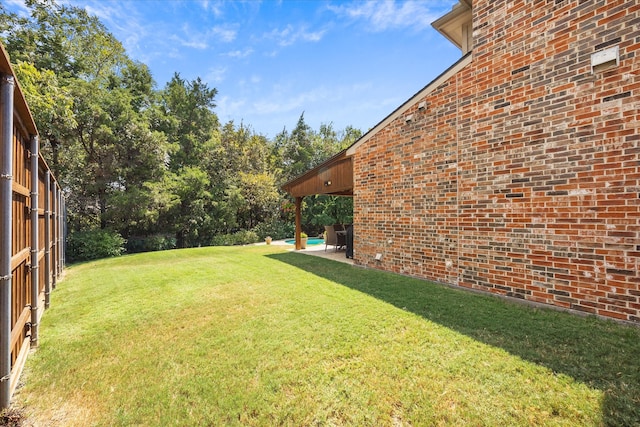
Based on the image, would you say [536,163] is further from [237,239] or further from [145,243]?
[145,243]

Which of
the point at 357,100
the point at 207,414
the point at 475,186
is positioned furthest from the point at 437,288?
the point at 357,100

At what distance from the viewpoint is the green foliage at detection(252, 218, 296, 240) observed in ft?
61.5

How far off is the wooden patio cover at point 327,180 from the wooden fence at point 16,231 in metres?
7.21

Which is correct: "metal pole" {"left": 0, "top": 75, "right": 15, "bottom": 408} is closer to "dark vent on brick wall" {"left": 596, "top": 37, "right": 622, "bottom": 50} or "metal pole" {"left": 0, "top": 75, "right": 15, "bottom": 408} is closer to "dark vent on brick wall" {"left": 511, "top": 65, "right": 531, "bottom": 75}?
"dark vent on brick wall" {"left": 511, "top": 65, "right": 531, "bottom": 75}

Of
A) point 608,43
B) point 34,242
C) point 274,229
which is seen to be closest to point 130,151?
point 274,229

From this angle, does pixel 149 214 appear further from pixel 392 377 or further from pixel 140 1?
pixel 392 377

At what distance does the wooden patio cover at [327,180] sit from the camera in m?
9.07

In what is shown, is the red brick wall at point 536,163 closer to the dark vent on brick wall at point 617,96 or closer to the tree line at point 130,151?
the dark vent on brick wall at point 617,96

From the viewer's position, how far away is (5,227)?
210 centimetres

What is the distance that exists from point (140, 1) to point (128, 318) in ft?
29.8

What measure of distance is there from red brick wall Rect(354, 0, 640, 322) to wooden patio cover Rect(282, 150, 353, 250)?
288 cm

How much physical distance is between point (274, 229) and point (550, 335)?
55.6ft

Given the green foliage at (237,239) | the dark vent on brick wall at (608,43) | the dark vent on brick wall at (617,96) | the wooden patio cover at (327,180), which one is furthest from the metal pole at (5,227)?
the green foliage at (237,239)

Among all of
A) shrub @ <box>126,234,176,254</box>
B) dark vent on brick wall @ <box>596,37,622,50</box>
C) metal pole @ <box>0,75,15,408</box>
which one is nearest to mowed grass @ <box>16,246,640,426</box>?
metal pole @ <box>0,75,15,408</box>
